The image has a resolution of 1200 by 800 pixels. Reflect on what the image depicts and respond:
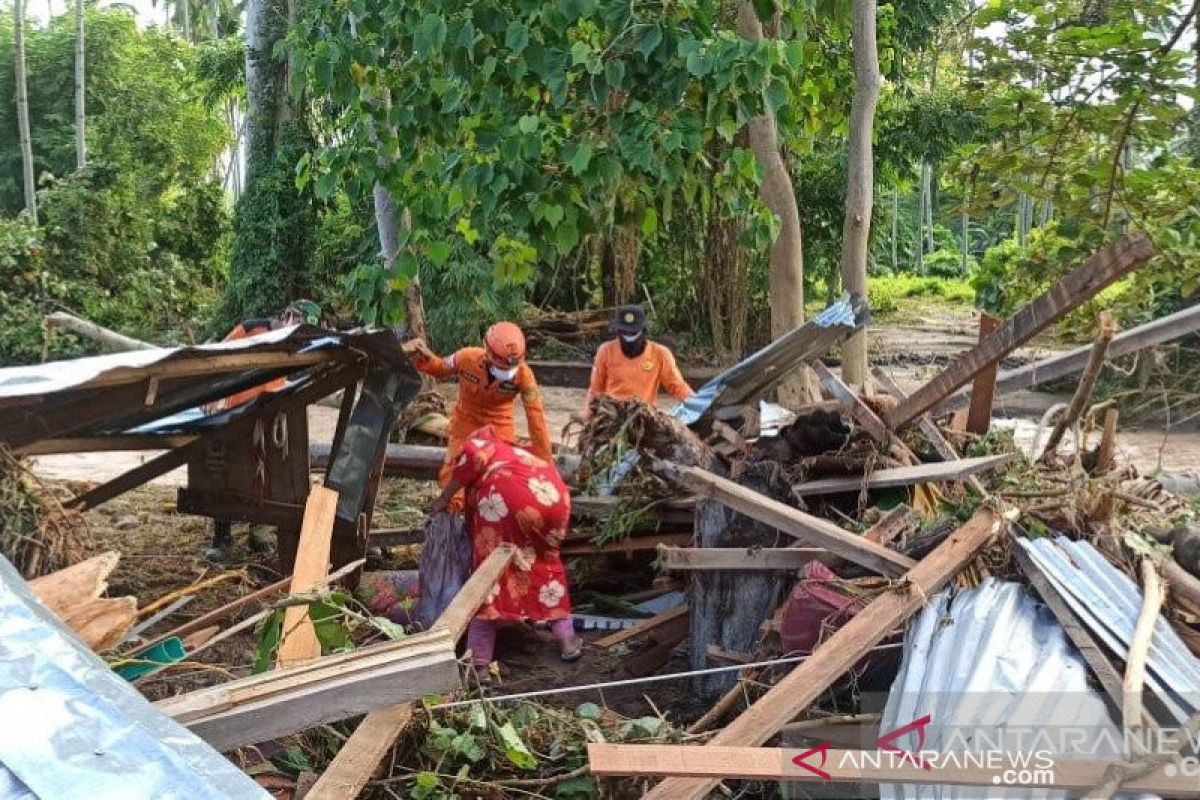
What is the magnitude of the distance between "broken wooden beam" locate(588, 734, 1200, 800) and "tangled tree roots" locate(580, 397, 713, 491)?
2.71 meters

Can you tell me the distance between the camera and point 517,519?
18.5ft

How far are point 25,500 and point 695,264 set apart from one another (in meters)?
13.9

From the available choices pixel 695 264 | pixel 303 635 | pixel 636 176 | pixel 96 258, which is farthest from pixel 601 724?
pixel 96 258

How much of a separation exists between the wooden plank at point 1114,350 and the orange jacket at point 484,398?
2043 millimetres

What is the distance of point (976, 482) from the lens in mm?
4320

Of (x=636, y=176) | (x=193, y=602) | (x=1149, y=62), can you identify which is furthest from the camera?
(x=193, y=602)

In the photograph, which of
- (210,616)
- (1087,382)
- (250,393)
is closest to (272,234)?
(250,393)

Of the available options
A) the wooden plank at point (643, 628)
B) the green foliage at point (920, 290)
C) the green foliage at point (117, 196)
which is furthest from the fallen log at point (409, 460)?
the green foliage at point (920, 290)

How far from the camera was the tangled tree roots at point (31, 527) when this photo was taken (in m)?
3.84

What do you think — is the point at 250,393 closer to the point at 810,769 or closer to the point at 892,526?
the point at 892,526

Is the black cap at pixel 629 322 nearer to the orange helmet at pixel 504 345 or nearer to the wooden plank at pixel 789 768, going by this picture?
the orange helmet at pixel 504 345

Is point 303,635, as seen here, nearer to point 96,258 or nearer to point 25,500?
point 25,500

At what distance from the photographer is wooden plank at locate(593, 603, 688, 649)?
5.63 metres

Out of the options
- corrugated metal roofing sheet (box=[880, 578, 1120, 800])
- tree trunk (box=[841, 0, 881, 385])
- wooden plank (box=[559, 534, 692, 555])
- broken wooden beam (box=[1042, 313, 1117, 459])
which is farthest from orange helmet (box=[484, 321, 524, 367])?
tree trunk (box=[841, 0, 881, 385])
